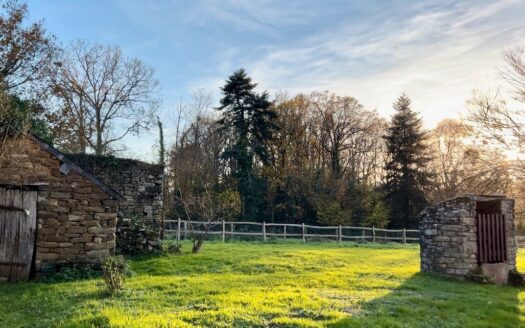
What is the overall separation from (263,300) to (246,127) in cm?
2482

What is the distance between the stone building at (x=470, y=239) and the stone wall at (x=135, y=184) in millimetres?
8725

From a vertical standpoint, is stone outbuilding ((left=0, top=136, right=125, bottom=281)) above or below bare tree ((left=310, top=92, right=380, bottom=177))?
below

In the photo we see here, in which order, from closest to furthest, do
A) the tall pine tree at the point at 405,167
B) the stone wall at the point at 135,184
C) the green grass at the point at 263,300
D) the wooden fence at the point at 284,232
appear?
the green grass at the point at 263,300 → the stone wall at the point at 135,184 → the wooden fence at the point at 284,232 → the tall pine tree at the point at 405,167

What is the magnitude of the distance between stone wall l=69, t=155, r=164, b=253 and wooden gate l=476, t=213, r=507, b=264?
9825mm

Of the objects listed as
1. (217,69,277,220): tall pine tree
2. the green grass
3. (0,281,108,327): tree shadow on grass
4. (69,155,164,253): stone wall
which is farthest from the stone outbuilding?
(217,69,277,220): tall pine tree

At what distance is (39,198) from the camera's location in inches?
419

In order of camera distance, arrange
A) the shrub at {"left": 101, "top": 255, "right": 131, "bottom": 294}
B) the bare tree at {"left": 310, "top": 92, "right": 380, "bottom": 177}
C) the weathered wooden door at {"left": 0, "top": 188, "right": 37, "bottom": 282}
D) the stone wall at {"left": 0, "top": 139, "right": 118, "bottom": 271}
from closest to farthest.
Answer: the shrub at {"left": 101, "top": 255, "right": 131, "bottom": 294} → the weathered wooden door at {"left": 0, "top": 188, "right": 37, "bottom": 282} → the stone wall at {"left": 0, "top": 139, "right": 118, "bottom": 271} → the bare tree at {"left": 310, "top": 92, "right": 380, "bottom": 177}

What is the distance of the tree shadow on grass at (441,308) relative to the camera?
268 inches

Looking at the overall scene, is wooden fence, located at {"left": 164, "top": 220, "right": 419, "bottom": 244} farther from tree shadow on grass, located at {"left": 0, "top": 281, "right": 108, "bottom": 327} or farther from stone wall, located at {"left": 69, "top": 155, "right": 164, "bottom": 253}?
tree shadow on grass, located at {"left": 0, "top": 281, "right": 108, "bottom": 327}

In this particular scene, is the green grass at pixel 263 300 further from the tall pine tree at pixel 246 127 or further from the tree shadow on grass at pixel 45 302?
the tall pine tree at pixel 246 127

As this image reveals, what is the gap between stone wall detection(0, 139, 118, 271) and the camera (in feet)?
34.4

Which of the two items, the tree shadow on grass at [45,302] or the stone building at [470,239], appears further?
the stone building at [470,239]

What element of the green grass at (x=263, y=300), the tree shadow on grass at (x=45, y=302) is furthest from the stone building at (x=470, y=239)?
the tree shadow on grass at (x=45, y=302)

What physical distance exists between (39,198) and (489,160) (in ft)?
48.9
